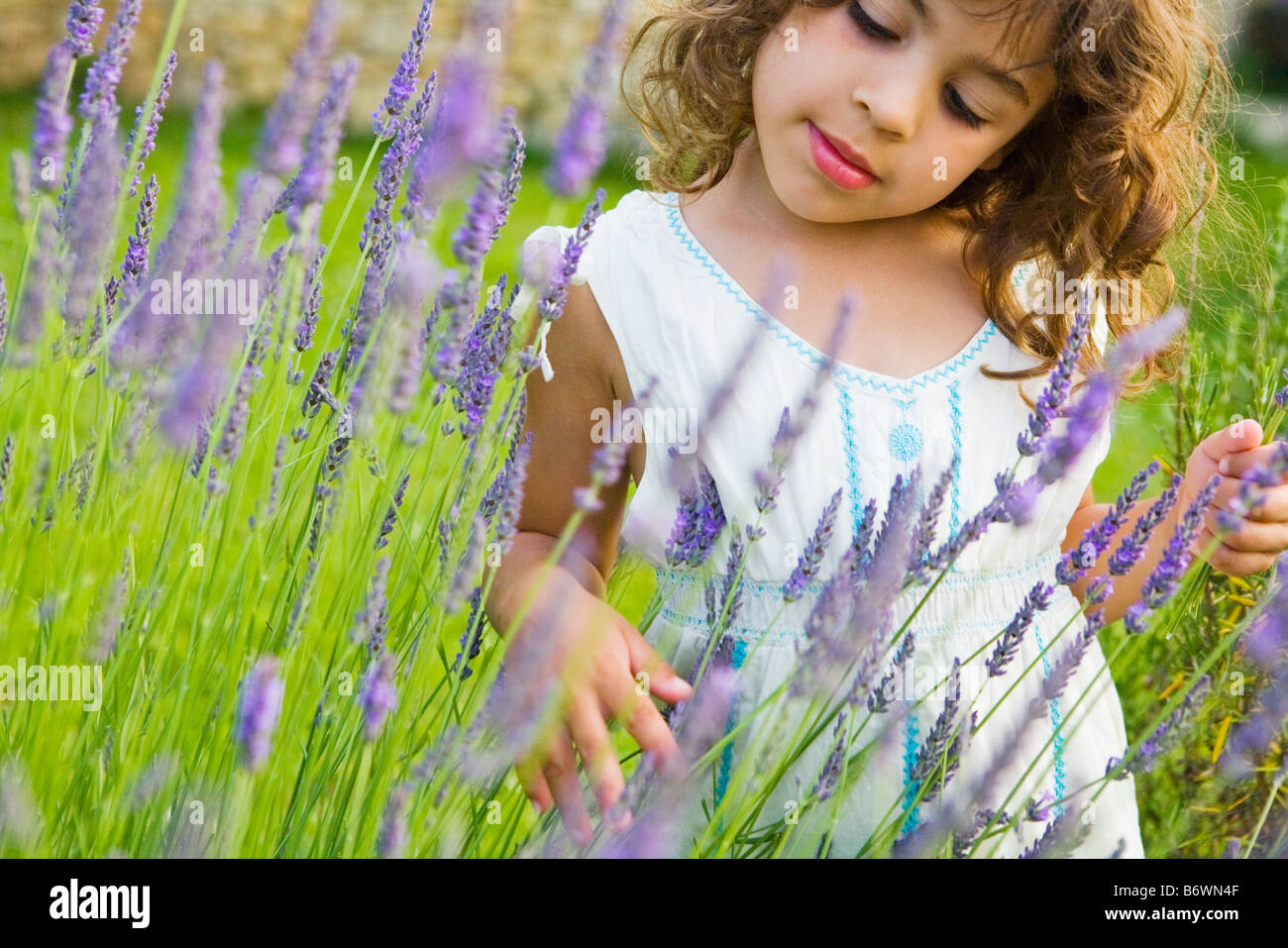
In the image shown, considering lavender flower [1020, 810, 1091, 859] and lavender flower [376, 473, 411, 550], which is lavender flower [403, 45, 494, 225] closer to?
lavender flower [376, 473, 411, 550]

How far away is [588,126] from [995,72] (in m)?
0.61

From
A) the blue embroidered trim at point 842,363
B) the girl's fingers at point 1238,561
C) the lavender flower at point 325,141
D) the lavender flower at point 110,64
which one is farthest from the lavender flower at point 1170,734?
the lavender flower at point 110,64

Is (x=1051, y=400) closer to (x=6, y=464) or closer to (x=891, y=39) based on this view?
(x=891, y=39)

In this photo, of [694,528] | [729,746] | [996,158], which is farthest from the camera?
[996,158]

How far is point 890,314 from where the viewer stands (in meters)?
1.47

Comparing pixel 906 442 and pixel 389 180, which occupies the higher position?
pixel 389 180

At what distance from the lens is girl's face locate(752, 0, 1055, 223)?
1.24 m

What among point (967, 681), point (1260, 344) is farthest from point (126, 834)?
point (1260, 344)

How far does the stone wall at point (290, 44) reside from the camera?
17.6 ft

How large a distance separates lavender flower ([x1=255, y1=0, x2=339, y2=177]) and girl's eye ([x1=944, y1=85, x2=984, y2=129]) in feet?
1.99

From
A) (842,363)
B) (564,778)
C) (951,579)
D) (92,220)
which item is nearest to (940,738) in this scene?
(564,778)

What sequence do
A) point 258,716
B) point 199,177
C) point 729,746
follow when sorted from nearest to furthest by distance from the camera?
point 258,716 < point 199,177 < point 729,746

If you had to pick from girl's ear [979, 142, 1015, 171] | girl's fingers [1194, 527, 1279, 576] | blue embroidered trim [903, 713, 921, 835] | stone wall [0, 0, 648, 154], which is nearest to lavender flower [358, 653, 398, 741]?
blue embroidered trim [903, 713, 921, 835]

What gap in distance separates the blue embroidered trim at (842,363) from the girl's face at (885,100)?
0.14m
